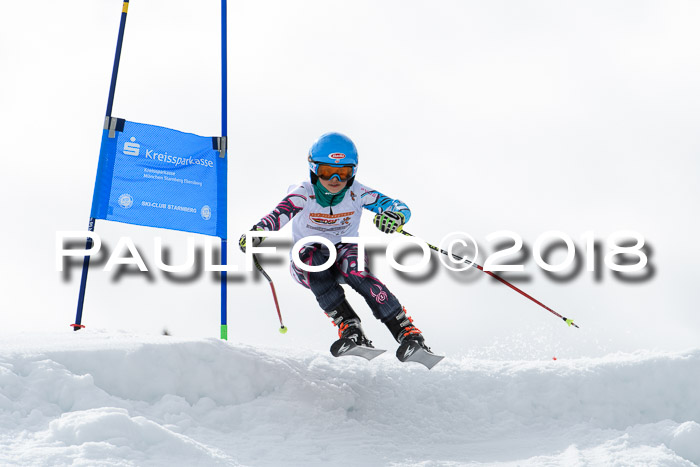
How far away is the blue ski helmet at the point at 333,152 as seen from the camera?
5379 millimetres

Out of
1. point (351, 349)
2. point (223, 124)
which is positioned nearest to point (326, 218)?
point (351, 349)

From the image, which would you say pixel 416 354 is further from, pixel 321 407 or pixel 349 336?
pixel 321 407

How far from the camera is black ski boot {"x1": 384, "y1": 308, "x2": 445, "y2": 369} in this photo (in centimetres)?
490

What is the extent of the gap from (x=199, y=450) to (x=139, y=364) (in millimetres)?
1025

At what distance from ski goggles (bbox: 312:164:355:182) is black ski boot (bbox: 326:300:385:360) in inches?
39.0

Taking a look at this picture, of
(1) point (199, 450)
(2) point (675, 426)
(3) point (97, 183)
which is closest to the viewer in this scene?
(1) point (199, 450)

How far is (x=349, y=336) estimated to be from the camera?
17.0 feet

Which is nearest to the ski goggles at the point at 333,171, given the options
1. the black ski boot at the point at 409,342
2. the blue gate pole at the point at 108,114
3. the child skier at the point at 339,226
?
the child skier at the point at 339,226

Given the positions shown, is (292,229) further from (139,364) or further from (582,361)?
(582,361)

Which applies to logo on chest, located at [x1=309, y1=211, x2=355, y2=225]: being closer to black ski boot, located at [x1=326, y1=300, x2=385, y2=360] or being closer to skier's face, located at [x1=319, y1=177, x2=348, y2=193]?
skier's face, located at [x1=319, y1=177, x2=348, y2=193]

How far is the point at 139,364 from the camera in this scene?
4.43 meters

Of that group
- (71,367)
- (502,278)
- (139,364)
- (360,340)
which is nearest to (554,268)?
(502,278)

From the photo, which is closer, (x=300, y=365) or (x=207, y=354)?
(x=207, y=354)

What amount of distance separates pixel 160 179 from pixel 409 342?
12.9ft
